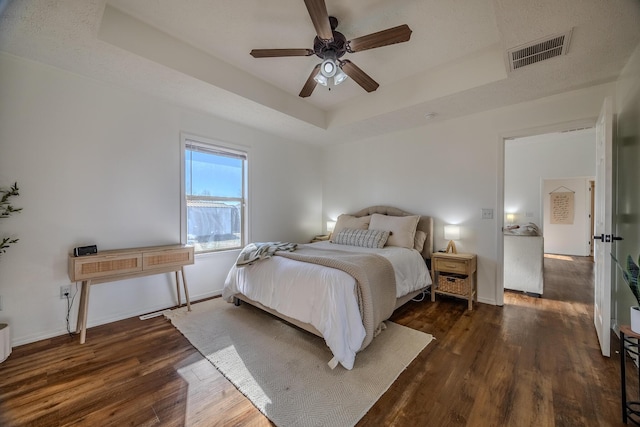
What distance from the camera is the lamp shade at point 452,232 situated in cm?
331

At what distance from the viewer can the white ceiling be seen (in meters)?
1.74

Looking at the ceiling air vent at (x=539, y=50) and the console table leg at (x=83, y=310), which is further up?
the ceiling air vent at (x=539, y=50)

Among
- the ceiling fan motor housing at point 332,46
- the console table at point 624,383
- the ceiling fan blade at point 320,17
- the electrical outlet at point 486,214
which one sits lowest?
the console table at point 624,383

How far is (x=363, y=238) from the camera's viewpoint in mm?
3400

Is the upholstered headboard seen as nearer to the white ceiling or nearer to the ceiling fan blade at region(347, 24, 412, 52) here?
the white ceiling

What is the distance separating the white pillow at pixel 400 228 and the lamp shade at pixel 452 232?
399 mm

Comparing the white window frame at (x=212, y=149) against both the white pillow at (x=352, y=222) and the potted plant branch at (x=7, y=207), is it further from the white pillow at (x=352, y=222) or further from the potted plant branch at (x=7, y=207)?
the white pillow at (x=352, y=222)

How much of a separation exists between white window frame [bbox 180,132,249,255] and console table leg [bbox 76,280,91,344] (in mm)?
1020

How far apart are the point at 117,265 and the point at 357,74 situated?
294 cm

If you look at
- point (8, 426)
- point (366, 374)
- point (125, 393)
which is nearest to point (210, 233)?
point (125, 393)

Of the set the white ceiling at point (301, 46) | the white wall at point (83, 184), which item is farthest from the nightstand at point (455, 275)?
the white wall at point (83, 184)

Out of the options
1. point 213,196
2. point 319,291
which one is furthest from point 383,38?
point 213,196

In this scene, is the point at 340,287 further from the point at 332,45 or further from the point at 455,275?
the point at 455,275

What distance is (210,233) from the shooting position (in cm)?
350
